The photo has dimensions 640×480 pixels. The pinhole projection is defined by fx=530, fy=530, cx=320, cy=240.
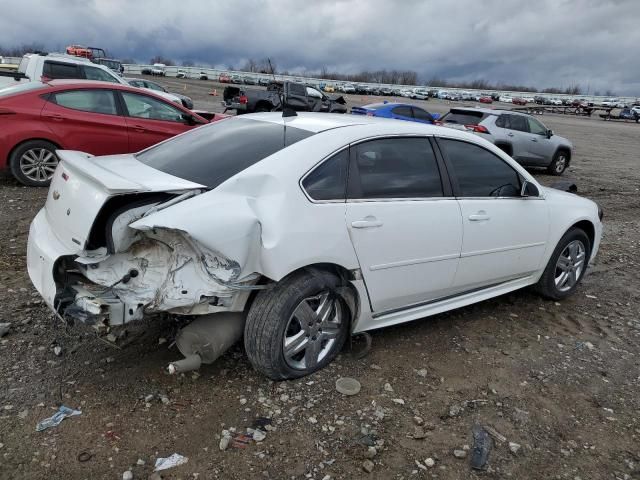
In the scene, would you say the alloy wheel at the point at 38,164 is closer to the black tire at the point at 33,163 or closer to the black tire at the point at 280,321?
the black tire at the point at 33,163

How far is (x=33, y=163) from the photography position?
24.3ft

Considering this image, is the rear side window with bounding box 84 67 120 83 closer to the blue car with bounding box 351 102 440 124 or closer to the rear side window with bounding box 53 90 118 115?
A: the rear side window with bounding box 53 90 118 115

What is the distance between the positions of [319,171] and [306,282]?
0.68 metres

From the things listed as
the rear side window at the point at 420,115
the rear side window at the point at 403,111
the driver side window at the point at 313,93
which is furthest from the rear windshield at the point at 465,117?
the driver side window at the point at 313,93

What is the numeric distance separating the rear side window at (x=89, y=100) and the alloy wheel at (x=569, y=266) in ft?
21.0

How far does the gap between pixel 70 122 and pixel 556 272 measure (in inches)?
257

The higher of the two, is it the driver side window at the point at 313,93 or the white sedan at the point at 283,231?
the driver side window at the point at 313,93

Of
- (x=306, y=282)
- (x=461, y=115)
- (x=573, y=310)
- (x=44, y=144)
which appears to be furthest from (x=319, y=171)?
(x=461, y=115)

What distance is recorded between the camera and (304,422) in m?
2.98

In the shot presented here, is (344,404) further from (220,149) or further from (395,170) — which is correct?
Answer: (220,149)

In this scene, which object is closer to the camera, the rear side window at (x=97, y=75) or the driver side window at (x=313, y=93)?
the rear side window at (x=97, y=75)

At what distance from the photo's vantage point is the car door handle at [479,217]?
3.91 m

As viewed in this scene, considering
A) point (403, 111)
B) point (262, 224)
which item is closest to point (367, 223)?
point (262, 224)

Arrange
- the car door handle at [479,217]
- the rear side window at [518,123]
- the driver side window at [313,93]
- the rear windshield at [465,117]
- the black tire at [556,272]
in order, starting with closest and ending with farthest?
the car door handle at [479,217] < the black tire at [556,272] < the rear windshield at [465,117] < the rear side window at [518,123] < the driver side window at [313,93]
